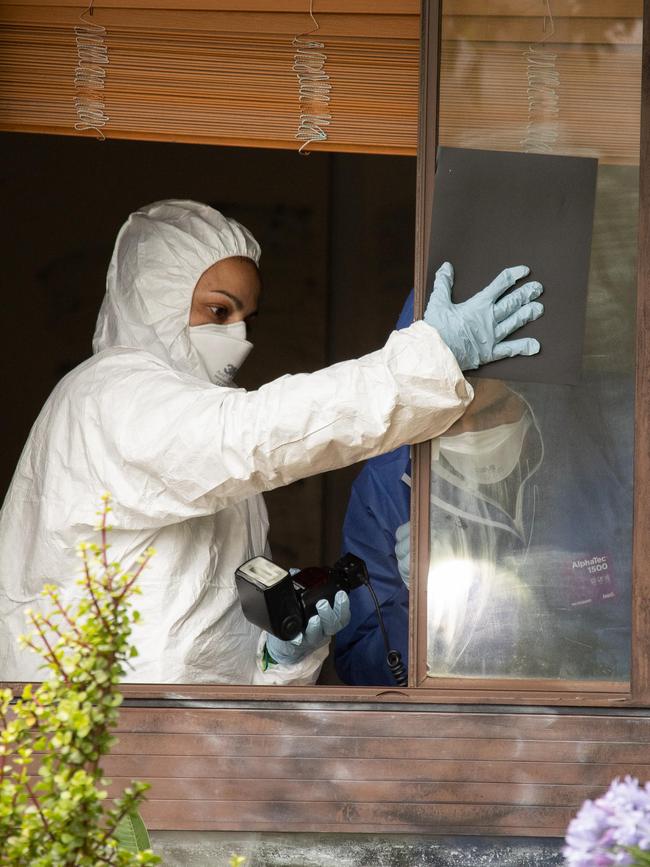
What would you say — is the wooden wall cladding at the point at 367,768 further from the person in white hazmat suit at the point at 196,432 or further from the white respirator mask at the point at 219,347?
the white respirator mask at the point at 219,347

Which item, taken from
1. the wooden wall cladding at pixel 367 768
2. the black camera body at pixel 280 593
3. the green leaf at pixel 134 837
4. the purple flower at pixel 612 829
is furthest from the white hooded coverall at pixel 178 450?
the purple flower at pixel 612 829

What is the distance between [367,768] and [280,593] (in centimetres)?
37

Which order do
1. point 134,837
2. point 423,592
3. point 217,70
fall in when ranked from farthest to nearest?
point 217,70 < point 423,592 < point 134,837

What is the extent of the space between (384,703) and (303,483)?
309cm

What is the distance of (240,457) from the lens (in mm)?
1990

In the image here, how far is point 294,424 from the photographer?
6.45ft

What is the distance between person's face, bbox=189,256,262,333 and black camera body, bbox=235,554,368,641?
2.01 ft

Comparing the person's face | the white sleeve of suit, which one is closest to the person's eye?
the person's face

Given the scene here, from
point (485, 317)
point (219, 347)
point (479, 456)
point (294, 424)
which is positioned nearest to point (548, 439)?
point (479, 456)

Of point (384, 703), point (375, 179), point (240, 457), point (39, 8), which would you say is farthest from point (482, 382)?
point (375, 179)

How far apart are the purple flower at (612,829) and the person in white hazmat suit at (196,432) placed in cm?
92

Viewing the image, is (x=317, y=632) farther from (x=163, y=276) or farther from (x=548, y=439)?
(x=163, y=276)

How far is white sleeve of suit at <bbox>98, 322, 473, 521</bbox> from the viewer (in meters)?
1.96

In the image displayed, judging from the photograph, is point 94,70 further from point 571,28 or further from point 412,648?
point 412,648
